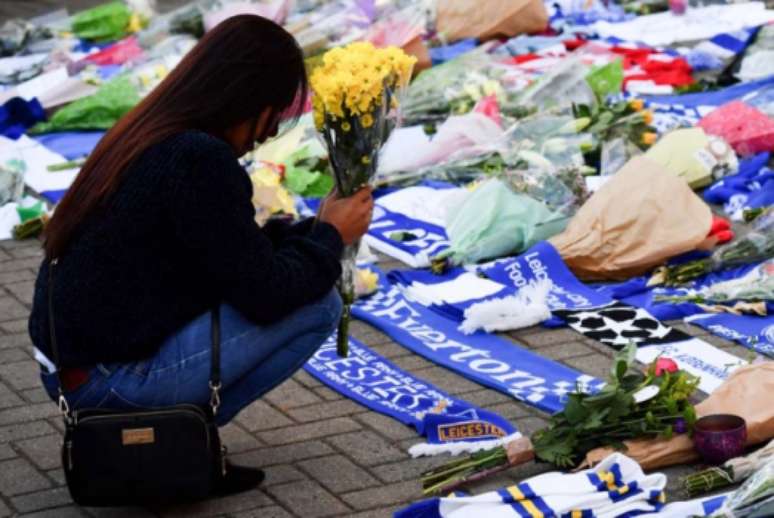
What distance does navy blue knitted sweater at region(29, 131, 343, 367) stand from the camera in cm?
359

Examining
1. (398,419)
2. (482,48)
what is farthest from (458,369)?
(482,48)

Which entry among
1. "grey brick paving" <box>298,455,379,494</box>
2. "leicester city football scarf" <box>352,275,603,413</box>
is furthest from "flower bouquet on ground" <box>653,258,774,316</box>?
"grey brick paving" <box>298,455,379,494</box>

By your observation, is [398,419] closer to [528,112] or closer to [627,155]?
[627,155]

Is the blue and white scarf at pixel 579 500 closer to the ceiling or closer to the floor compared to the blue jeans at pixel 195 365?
closer to the floor

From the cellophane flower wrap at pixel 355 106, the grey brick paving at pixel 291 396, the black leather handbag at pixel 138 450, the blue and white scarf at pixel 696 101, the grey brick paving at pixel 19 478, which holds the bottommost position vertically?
the blue and white scarf at pixel 696 101

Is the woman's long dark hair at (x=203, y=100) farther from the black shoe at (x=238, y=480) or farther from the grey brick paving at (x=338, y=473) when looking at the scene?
the grey brick paving at (x=338, y=473)

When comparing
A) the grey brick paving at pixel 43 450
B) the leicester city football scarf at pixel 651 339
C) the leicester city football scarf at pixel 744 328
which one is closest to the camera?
the grey brick paving at pixel 43 450

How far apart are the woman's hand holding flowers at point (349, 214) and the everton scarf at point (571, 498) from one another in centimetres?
73

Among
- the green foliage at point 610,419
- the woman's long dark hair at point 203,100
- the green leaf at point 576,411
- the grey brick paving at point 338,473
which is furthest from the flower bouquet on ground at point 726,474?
the woman's long dark hair at point 203,100

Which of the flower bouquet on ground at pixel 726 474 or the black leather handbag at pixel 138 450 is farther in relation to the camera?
the flower bouquet on ground at pixel 726 474

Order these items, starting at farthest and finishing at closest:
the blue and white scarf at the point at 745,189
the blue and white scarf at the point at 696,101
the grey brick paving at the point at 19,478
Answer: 1. the blue and white scarf at the point at 696,101
2. the blue and white scarf at the point at 745,189
3. the grey brick paving at the point at 19,478

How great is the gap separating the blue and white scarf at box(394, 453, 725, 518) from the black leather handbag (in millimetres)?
530

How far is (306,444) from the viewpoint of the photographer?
14.4 ft

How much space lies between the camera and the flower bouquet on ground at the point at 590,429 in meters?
4.03
